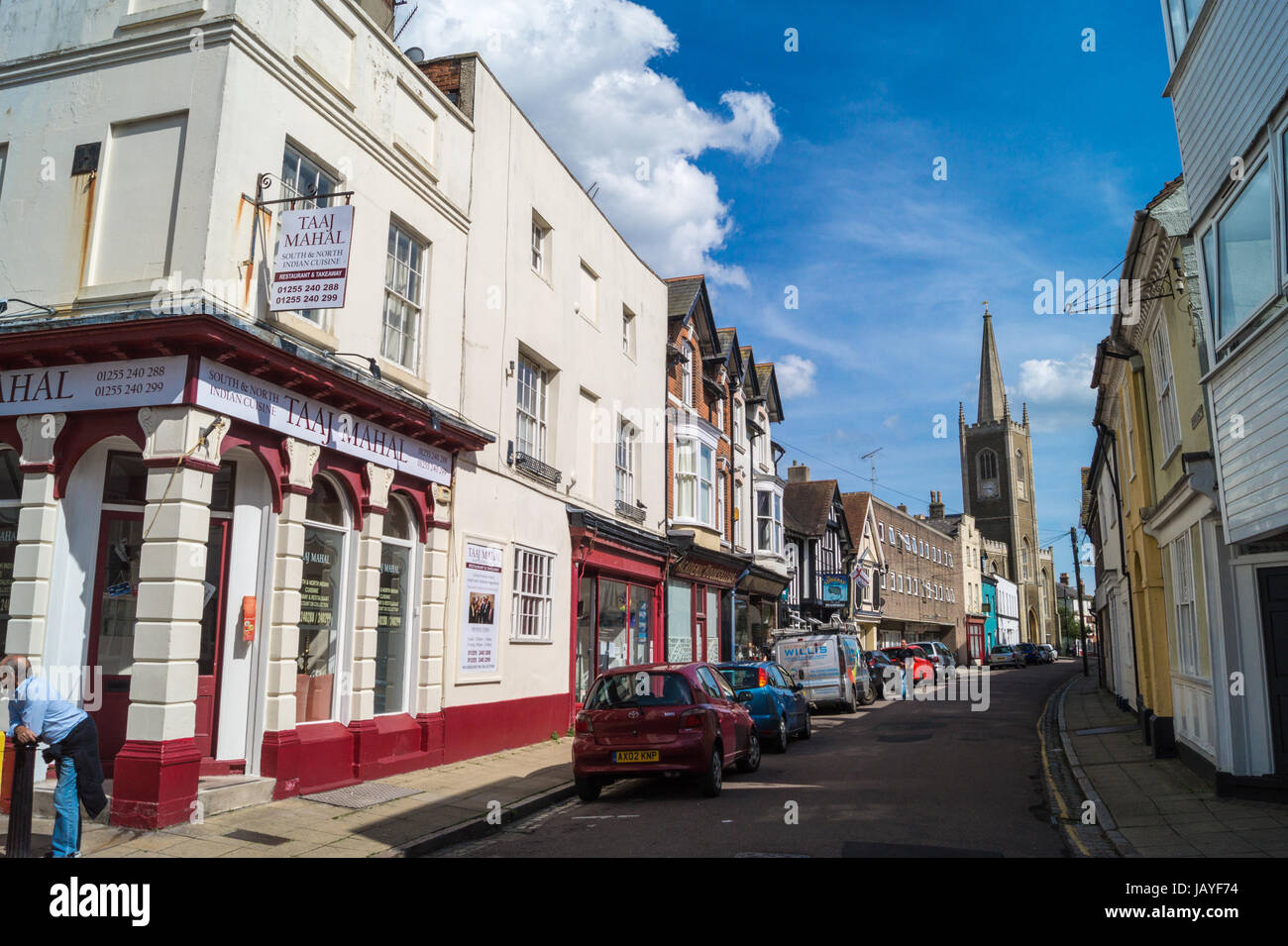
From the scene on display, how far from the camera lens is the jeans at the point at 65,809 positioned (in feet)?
23.0

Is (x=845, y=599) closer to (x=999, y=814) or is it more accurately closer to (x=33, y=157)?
(x=999, y=814)

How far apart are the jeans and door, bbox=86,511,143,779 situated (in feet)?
9.16

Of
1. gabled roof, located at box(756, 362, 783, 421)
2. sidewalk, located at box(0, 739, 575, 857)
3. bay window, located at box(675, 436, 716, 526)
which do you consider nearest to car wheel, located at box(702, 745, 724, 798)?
sidewalk, located at box(0, 739, 575, 857)

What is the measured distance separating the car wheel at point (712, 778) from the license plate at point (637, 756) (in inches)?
26.7

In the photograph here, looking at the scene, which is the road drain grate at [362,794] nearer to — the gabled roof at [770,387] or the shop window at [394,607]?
the shop window at [394,607]

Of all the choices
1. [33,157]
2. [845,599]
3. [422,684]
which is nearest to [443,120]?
[33,157]

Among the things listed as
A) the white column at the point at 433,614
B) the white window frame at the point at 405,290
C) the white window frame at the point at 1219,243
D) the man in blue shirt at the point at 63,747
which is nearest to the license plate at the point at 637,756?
the white column at the point at 433,614

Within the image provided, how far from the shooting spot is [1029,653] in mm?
61062

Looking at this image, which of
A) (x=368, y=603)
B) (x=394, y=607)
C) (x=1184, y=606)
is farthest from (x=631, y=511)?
(x=1184, y=606)

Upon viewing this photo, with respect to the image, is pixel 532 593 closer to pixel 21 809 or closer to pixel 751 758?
pixel 751 758

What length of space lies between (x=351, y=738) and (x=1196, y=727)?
10926mm

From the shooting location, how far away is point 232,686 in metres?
10.1

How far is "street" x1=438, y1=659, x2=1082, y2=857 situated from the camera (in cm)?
820
